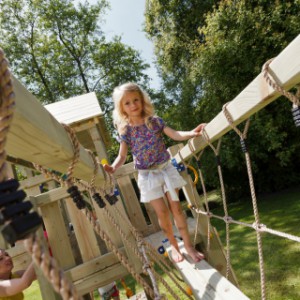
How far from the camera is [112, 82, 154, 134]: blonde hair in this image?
247cm

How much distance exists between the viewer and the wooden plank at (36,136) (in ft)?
1.98

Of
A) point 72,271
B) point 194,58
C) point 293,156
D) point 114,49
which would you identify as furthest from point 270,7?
point 114,49

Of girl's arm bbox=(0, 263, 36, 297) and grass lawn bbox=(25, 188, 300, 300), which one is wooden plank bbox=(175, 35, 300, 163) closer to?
girl's arm bbox=(0, 263, 36, 297)

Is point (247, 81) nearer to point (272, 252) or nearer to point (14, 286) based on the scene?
point (272, 252)

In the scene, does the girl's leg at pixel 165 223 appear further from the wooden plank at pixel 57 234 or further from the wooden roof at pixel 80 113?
the wooden roof at pixel 80 113


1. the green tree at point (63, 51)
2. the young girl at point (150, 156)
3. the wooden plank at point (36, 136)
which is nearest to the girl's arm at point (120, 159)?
the young girl at point (150, 156)

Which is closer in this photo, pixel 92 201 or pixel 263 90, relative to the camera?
pixel 263 90

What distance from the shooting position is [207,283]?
62.9 inches

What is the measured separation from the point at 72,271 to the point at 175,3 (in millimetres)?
10815

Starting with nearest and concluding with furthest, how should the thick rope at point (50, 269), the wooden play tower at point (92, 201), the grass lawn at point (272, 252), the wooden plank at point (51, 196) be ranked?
the thick rope at point (50, 269) < the wooden play tower at point (92, 201) < the wooden plank at point (51, 196) < the grass lawn at point (272, 252)

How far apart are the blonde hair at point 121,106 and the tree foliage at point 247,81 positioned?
18.0 ft

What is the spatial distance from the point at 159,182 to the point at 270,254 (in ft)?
10.3

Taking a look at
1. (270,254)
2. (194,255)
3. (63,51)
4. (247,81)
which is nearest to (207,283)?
(194,255)

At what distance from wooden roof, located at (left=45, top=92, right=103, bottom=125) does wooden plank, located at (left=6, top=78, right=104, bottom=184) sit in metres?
2.64
